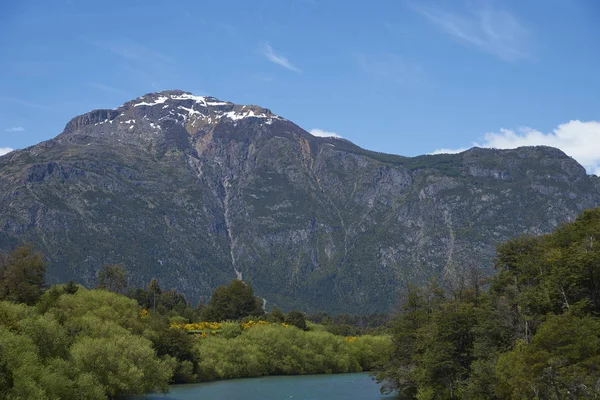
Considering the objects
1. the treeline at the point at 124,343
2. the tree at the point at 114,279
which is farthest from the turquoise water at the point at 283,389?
the tree at the point at 114,279

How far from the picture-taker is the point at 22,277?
95438 mm

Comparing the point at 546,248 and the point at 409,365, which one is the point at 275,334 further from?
the point at 546,248

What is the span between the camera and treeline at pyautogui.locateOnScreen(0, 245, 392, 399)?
6450 cm

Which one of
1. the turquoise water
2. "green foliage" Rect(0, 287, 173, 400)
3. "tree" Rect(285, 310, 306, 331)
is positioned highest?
"green foliage" Rect(0, 287, 173, 400)

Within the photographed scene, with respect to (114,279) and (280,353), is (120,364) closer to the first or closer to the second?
(280,353)

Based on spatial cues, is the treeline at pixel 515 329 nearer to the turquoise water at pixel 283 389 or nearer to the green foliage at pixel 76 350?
the turquoise water at pixel 283 389

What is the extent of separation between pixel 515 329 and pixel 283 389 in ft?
151

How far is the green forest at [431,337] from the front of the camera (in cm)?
5872

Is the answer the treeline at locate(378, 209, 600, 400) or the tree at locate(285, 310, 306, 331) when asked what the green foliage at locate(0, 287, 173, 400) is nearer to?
the treeline at locate(378, 209, 600, 400)

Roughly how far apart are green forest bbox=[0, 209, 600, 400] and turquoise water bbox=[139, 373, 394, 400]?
4.55 m

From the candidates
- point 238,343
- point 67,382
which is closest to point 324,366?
point 238,343

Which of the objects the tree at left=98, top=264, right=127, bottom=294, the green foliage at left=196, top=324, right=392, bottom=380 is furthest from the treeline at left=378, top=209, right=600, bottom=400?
the tree at left=98, top=264, right=127, bottom=294

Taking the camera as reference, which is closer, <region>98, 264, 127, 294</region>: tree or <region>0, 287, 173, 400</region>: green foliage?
<region>0, 287, 173, 400</region>: green foliage

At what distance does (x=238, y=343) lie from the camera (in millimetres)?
129375
